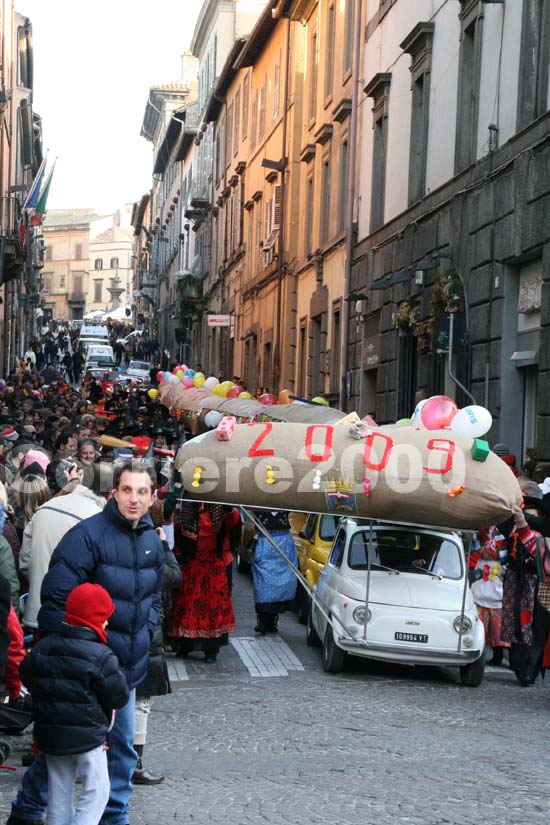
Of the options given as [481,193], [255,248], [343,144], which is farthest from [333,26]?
[481,193]

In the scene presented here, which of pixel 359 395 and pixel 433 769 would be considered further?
pixel 359 395

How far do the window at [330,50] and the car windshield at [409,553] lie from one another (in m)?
22.2

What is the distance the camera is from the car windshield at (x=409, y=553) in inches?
492

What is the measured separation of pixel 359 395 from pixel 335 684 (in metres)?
17.1

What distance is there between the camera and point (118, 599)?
22.1 feet

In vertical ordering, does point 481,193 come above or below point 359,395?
above

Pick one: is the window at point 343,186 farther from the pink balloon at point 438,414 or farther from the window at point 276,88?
the pink balloon at point 438,414

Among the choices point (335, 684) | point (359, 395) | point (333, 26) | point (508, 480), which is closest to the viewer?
point (508, 480)

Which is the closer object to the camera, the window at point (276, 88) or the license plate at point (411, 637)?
the license plate at point (411, 637)

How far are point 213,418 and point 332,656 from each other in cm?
815

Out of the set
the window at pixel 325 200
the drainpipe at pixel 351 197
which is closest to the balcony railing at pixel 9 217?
the window at pixel 325 200

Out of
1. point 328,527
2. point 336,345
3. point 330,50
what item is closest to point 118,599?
point 328,527

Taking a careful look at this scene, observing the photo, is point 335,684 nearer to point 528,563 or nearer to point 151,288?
point 528,563

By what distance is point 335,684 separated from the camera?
11602 mm
